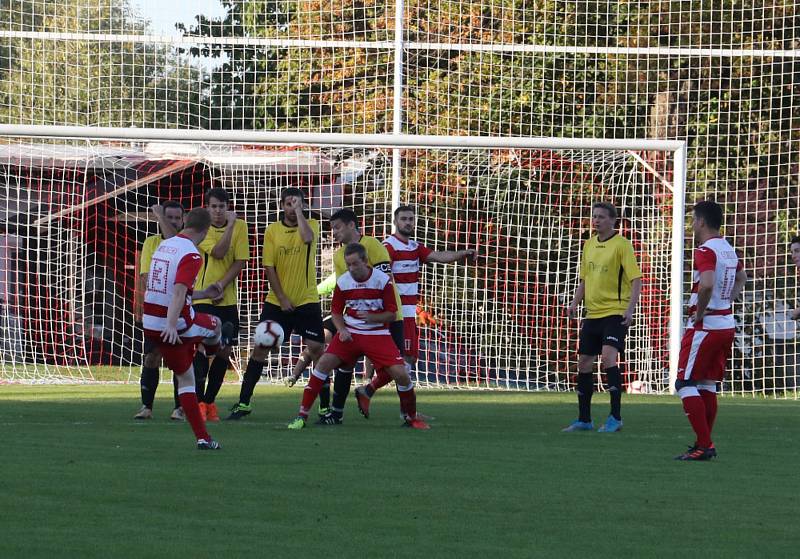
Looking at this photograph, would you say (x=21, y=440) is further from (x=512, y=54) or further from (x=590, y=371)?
(x=512, y=54)

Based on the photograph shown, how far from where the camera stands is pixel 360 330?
37.2 ft

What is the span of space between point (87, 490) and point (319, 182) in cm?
1339

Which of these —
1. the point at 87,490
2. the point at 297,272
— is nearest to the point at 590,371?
the point at 297,272

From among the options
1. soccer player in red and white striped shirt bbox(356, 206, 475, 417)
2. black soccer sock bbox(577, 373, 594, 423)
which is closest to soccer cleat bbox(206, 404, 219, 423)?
soccer player in red and white striped shirt bbox(356, 206, 475, 417)

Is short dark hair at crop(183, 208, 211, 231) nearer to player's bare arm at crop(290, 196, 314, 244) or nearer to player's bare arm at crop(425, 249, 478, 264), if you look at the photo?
player's bare arm at crop(290, 196, 314, 244)

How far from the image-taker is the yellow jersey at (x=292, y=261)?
1248cm

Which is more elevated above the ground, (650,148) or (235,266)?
(650,148)

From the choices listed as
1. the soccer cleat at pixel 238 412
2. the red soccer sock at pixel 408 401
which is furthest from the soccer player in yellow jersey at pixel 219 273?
the red soccer sock at pixel 408 401

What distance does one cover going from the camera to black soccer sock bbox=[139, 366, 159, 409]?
1173 centimetres

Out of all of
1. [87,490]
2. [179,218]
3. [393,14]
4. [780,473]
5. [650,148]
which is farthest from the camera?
[393,14]

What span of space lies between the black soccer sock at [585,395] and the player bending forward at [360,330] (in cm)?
165

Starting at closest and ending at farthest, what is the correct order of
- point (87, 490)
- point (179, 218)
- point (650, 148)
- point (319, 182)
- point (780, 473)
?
point (87, 490)
point (780, 473)
point (179, 218)
point (650, 148)
point (319, 182)

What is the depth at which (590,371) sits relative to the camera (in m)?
12.1

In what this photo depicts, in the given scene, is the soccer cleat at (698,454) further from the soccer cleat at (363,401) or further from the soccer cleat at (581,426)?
the soccer cleat at (363,401)
